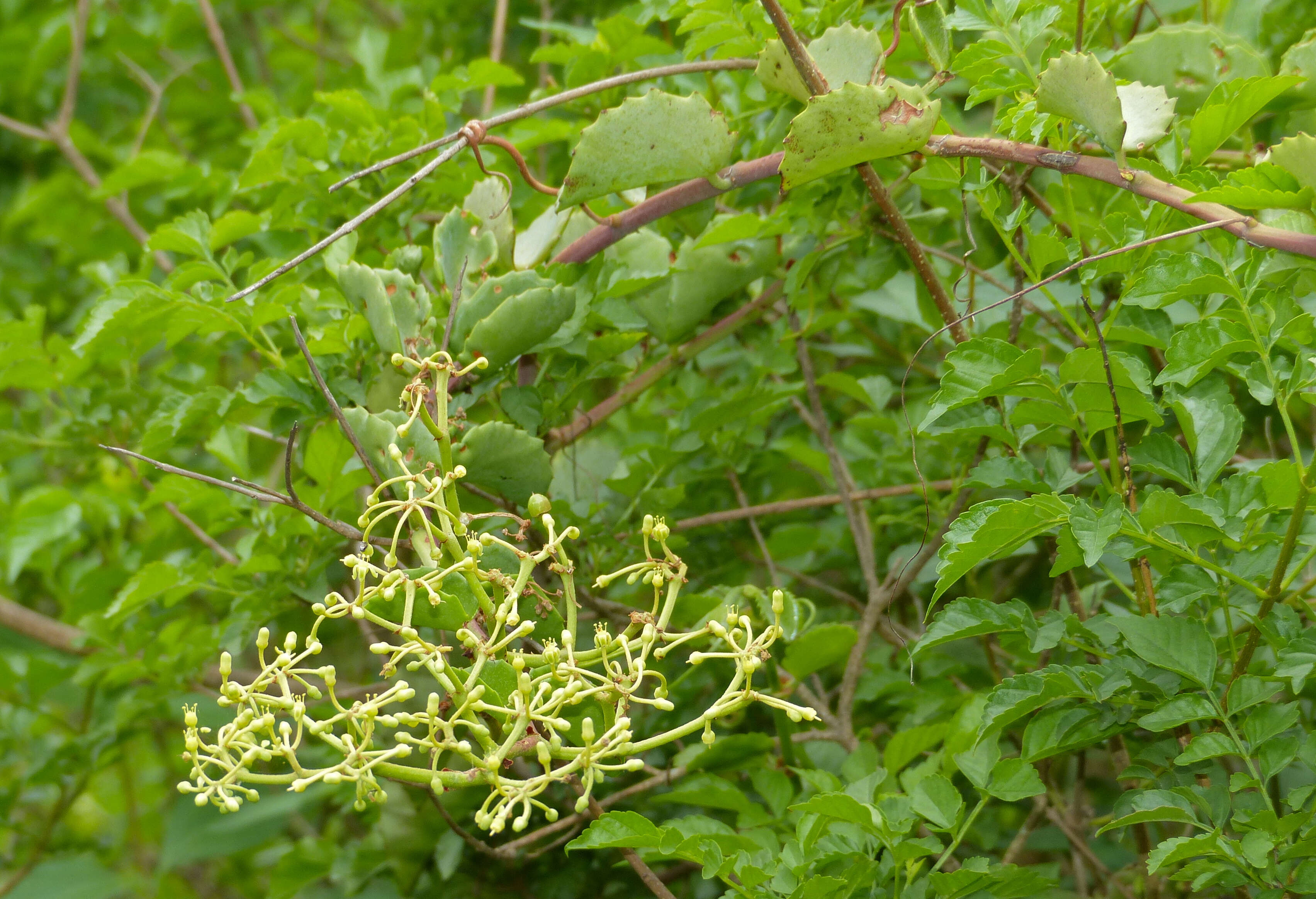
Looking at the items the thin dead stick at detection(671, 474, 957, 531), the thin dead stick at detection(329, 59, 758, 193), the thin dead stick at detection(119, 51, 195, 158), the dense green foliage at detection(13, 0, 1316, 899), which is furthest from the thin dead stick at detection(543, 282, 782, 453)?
the thin dead stick at detection(119, 51, 195, 158)

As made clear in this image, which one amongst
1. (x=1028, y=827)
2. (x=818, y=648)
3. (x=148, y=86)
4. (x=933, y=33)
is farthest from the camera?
(x=148, y=86)

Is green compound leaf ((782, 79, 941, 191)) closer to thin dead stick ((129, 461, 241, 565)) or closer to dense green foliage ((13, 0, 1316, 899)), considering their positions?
dense green foliage ((13, 0, 1316, 899))

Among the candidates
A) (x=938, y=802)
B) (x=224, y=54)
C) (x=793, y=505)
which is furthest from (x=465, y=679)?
(x=224, y=54)

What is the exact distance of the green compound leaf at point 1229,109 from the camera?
0.74 metres

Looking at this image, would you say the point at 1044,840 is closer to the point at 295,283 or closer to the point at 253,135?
the point at 295,283

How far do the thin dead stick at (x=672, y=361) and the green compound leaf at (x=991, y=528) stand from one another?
0.44m

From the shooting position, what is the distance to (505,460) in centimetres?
85

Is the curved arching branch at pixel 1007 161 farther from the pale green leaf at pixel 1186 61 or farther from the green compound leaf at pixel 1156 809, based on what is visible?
the green compound leaf at pixel 1156 809

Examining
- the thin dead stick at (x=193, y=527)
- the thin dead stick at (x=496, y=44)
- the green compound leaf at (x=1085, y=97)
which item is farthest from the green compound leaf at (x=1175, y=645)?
the thin dead stick at (x=496, y=44)

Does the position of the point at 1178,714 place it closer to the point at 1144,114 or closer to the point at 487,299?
the point at 1144,114

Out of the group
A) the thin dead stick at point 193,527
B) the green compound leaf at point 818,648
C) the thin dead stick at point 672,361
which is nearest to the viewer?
the green compound leaf at point 818,648

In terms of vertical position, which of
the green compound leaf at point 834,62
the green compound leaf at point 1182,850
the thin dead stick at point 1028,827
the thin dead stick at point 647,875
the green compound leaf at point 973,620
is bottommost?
the thin dead stick at point 1028,827

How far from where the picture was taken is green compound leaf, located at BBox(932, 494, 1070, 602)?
0.70m

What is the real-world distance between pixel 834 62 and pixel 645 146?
163 mm
